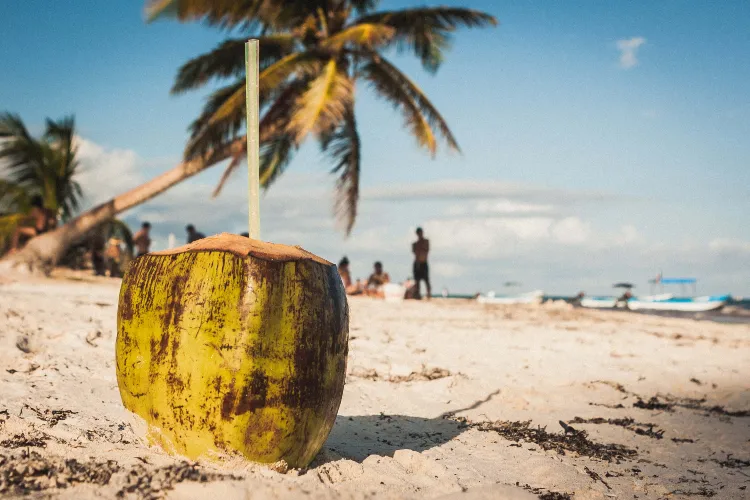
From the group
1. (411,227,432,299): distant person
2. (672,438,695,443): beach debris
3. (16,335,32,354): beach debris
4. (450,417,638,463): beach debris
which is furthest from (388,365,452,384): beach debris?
(411,227,432,299): distant person

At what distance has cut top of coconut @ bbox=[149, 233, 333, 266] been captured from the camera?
2.14m

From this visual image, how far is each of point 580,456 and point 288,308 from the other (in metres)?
2.01

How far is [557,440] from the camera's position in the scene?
139 inches

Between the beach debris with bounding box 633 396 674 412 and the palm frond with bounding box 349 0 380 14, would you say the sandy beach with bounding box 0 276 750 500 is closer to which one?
the beach debris with bounding box 633 396 674 412

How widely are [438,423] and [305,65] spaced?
383 inches

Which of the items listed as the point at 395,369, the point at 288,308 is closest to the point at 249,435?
the point at 288,308

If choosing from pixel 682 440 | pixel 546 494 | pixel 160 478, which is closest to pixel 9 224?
pixel 160 478

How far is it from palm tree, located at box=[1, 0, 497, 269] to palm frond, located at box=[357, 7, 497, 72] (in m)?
0.02

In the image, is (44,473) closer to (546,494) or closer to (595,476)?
(546,494)

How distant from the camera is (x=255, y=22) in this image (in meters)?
13.4

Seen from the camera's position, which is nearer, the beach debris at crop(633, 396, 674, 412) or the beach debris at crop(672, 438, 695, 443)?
the beach debris at crop(672, 438, 695, 443)

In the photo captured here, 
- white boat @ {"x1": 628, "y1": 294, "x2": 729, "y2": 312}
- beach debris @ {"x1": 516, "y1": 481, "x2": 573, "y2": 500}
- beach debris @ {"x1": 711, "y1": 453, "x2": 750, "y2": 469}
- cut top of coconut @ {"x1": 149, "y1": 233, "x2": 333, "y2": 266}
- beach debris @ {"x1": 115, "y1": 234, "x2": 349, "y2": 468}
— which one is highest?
cut top of coconut @ {"x1": 149, "y1": 233, "x2": 333, "y2": 266}

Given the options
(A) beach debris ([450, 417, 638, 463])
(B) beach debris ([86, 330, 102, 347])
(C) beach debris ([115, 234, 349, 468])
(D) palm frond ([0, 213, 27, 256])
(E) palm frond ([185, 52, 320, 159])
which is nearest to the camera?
(C) beach debris ([115, 234, 349, 468])

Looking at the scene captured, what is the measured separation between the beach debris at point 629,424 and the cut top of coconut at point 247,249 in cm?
255
